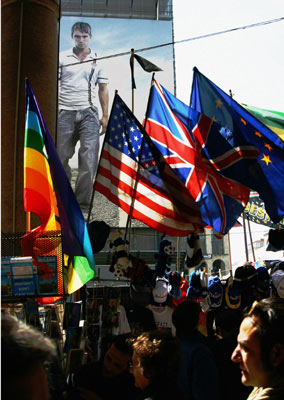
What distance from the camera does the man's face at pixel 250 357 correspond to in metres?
2.30

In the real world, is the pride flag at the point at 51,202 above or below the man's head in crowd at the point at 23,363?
above

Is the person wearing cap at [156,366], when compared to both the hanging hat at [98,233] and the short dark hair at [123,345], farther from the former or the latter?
the hanging hat at [98,233]

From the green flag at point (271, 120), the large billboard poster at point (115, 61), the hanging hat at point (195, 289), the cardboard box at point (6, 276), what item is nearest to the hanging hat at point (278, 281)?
the hanging hat at point (195, 289)

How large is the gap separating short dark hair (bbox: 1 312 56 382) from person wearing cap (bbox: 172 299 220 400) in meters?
2.10

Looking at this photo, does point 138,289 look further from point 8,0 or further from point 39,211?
point 8,0

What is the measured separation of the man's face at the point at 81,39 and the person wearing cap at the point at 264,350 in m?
42.7

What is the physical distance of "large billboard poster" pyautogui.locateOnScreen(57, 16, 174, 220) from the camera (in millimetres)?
39688

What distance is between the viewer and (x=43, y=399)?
4.48ft

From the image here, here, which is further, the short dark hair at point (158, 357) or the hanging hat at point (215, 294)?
the hanging hat at point (215, 294)

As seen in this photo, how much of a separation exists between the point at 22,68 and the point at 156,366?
224 inches

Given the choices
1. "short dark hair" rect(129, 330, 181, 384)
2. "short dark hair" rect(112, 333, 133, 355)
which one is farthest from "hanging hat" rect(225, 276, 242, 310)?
"short dark hair" rect(129, 330, 181, 384)

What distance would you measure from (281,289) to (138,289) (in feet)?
7.84

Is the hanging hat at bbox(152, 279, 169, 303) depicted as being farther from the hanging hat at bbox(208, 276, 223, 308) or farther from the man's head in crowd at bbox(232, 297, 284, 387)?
the man's head in crowd at bbox(232, 297, 284, 387)

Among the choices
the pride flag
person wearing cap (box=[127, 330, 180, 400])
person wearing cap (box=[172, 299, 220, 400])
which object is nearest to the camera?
person wearing cap (box=[127, 330, 180, 400])
